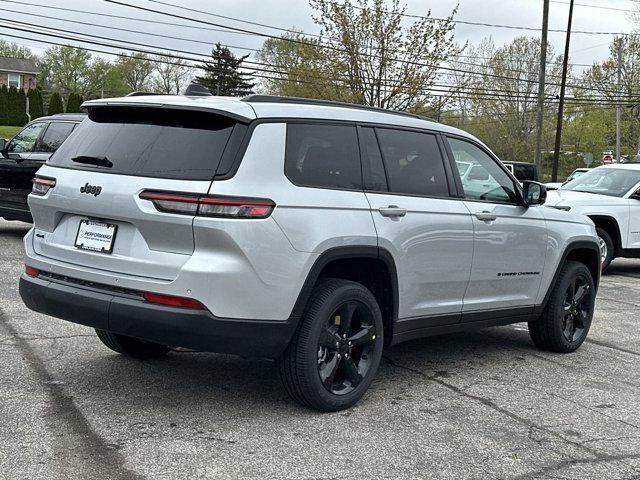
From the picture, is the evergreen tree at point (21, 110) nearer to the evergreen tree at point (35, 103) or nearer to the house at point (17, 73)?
the evergreen tree at point (35, 103)

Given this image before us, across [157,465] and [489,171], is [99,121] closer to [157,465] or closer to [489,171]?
[157,465]

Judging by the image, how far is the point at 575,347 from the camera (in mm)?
6922

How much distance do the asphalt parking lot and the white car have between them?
239 inches

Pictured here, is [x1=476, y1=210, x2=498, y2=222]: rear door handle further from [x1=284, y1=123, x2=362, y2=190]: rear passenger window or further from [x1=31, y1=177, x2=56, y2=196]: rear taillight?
[x1=31, y1=177, x2=56, y2=196]: rear taillight

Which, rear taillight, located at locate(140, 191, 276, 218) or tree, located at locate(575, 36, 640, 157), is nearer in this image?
rear taillight, located at locate(140, 191, 276, 218)

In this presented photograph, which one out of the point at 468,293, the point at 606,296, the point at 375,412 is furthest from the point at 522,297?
the point at 606,296

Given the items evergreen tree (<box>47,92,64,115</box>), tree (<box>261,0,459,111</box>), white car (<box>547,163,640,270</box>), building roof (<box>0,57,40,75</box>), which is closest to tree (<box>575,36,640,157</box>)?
tree (<box>261,0,459,111</box>)

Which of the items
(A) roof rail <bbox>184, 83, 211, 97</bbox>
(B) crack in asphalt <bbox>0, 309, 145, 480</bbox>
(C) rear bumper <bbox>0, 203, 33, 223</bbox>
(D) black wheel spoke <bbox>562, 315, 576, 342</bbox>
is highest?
(A) roof rail <bbox>184, 83, 211, 97</bbox>

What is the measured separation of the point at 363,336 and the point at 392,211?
786 mm

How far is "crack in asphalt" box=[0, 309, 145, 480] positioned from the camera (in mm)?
3758

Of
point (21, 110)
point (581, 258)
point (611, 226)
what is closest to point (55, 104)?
point (21, 110)

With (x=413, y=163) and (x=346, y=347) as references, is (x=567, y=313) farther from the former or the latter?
(x=346, y=347)

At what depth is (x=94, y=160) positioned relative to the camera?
15.6 feet

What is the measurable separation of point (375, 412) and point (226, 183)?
1.67 m
